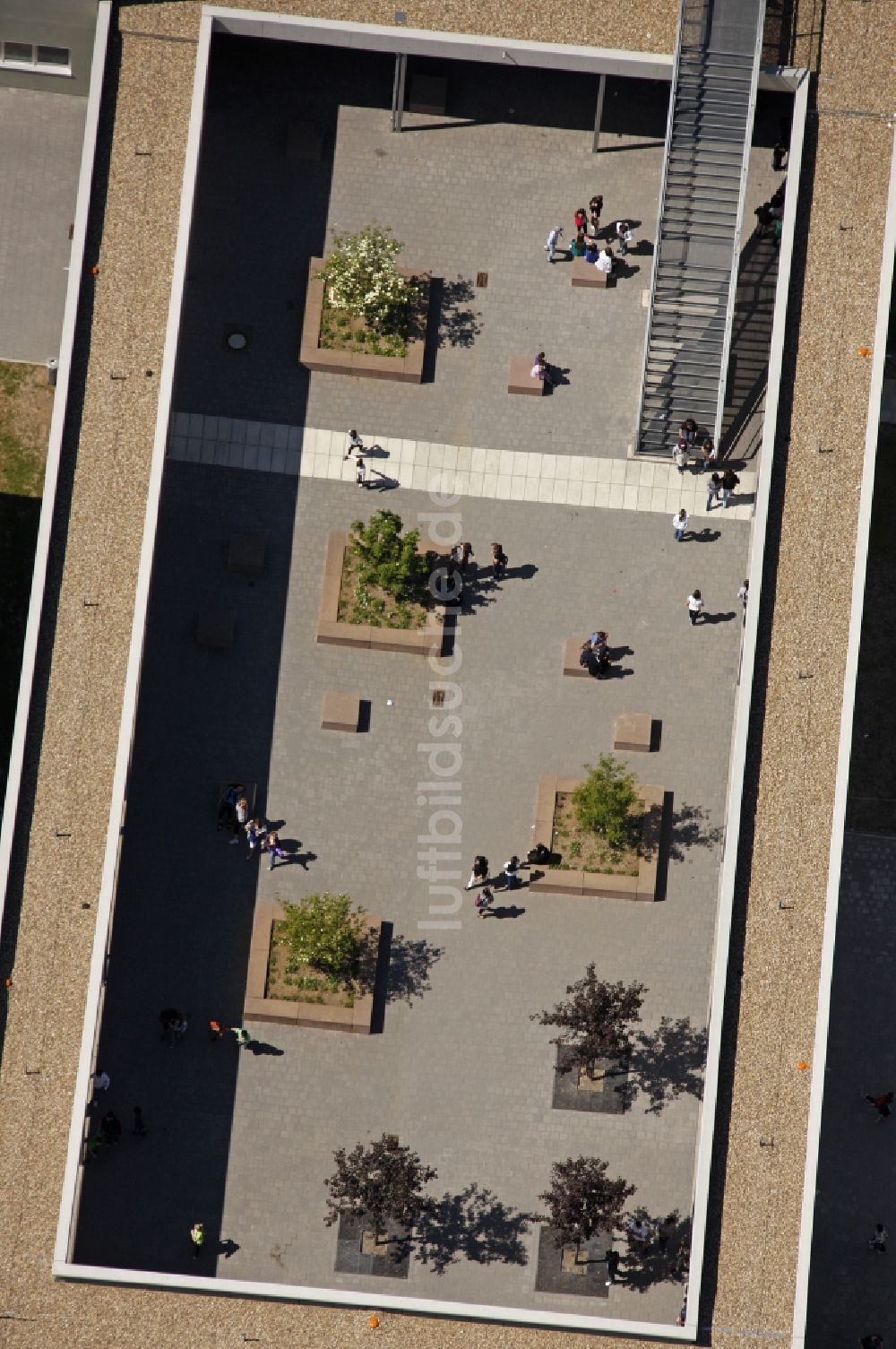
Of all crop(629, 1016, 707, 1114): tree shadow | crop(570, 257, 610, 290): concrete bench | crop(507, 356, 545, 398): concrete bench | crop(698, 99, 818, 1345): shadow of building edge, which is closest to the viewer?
crop(698, 99, 818, 1345): shadow of building edge

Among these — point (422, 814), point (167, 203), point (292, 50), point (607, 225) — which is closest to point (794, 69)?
point (607, 225)

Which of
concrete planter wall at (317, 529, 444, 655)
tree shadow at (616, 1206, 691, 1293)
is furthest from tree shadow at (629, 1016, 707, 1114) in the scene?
concrete planter wall at (317, 529, 444, 655)

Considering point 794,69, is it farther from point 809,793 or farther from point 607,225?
point 809,793

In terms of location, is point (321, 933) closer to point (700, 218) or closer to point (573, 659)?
point (573, 659)

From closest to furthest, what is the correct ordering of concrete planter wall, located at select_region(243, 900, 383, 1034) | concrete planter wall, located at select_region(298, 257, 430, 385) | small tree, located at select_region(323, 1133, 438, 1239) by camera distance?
small tree, located at select_region(323, 1133, 438, 1239) → concrete planter wall, located at select_region(243, 900, 383, 1034) → concrete planter wall, located at select_region(298, 257, 430, 385)

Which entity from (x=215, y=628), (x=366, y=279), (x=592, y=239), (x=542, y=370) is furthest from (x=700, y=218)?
(x=215, y=628)

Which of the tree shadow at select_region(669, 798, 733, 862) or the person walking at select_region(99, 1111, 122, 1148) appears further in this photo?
the tree shadow at select_region(669, 798, 733, 862)

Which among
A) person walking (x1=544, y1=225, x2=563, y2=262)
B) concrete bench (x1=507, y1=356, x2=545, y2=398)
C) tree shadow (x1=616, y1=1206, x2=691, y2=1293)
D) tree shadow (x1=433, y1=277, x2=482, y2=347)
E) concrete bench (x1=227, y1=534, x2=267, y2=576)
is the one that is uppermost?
person walking (x1=544, y1=225, x2=563, y2=262)

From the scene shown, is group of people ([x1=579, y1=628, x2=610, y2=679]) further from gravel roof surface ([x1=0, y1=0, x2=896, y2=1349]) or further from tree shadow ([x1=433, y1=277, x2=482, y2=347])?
tree shadow ([x1=433, y1=277, x2=482, y2=347])
